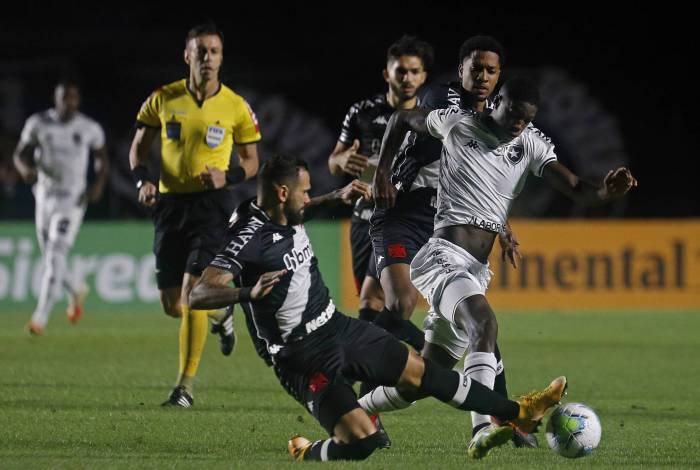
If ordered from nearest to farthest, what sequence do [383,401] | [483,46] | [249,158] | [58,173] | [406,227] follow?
[383,401] < [483,46] < [406,227] < [249,158] < [58,173]

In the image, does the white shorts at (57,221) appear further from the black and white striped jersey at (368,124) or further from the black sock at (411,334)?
the black sock at (411,334)

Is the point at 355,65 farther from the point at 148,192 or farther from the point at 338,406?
the point at 338,406

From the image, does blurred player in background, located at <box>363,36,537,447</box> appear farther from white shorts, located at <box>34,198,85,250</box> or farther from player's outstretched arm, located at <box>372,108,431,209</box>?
white shorts, located at <box>34,198,85,250</box>

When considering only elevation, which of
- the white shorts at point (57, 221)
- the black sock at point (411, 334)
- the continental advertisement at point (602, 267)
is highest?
the black sock at point (411, 334)

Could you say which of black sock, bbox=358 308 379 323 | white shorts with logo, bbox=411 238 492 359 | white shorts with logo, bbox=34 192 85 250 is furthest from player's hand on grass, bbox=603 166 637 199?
white shorts with logo, bbox=34 192 85 250

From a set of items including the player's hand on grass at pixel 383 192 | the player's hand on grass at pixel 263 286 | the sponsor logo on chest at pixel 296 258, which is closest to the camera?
the player's hand on grass at pixel 263 286

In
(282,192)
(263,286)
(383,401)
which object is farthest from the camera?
(383,401)

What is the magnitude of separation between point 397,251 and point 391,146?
926 mm

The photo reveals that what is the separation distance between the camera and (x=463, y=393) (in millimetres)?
5863

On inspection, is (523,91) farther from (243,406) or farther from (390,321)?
(243,406)

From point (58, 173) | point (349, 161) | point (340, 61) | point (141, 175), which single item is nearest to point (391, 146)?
point (349, 161)

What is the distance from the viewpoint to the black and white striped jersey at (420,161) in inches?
296

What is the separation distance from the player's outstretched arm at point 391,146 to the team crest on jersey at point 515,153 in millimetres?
454

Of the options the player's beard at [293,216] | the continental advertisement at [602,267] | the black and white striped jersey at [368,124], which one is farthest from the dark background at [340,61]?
the player's beard at [293,216]
